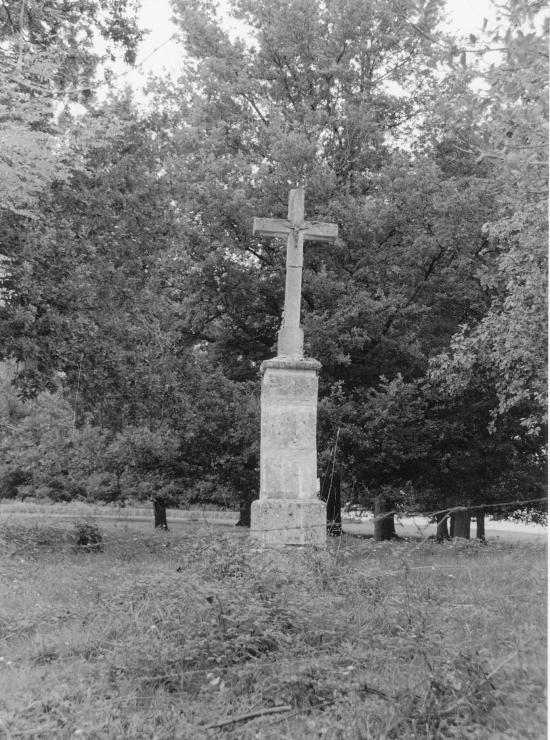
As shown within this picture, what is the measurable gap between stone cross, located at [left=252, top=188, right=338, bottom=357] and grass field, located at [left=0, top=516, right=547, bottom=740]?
8.96ft

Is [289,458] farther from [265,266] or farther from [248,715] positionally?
[265,266]

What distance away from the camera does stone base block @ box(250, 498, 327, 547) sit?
798 centimetres

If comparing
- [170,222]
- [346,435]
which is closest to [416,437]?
[346,435]

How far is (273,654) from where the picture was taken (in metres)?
4.86

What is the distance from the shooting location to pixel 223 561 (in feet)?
21.2

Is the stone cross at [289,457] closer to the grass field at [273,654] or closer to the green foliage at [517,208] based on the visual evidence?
the grass field at [273,654]

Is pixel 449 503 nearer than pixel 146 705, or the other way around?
pixel 146 705

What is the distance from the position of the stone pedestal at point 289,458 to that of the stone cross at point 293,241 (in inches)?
18.4

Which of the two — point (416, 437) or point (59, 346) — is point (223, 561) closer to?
point (59, 346)

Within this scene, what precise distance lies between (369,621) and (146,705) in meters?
1.90

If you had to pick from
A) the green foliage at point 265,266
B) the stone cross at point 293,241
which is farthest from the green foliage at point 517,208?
the stone cross at point 293,241

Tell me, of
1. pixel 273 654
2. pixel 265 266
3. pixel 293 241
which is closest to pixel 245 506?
pixel 265 266

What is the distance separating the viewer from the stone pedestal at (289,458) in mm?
8023

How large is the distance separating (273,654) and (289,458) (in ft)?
11.6
